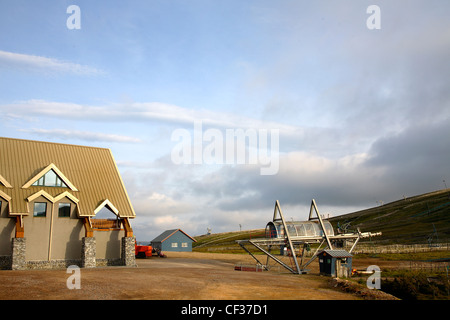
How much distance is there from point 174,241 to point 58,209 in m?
47.0

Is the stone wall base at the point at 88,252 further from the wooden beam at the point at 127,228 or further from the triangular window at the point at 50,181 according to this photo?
the triangular window at the point at 50,181

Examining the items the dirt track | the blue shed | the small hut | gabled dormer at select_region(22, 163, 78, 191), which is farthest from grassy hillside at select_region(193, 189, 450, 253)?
the dirt track

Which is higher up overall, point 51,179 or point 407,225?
point 51,179

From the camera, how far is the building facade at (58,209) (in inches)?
1512

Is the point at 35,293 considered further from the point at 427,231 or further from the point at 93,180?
the point at 427,231

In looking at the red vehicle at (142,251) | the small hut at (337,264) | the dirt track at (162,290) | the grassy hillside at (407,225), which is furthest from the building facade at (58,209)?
the grassy hillside at (407,225)

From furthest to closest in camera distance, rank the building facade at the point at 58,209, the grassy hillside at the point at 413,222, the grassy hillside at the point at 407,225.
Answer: the grassy hillside at the point at 413,222
the grassy hillside at the point at 407,225
the building facade at the point at 58,209

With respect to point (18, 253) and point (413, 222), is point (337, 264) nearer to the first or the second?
point (18, 253)

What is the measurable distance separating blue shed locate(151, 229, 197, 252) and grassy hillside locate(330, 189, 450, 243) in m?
45.6

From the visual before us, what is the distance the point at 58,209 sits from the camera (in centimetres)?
4091

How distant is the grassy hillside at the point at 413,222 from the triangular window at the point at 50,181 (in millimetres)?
82190

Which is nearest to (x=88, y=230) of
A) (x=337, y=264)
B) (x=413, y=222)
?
(x=337, y=264)

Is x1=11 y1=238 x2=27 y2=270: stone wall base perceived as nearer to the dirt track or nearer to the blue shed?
the dirt track

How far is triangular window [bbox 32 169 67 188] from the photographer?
4166 cm
